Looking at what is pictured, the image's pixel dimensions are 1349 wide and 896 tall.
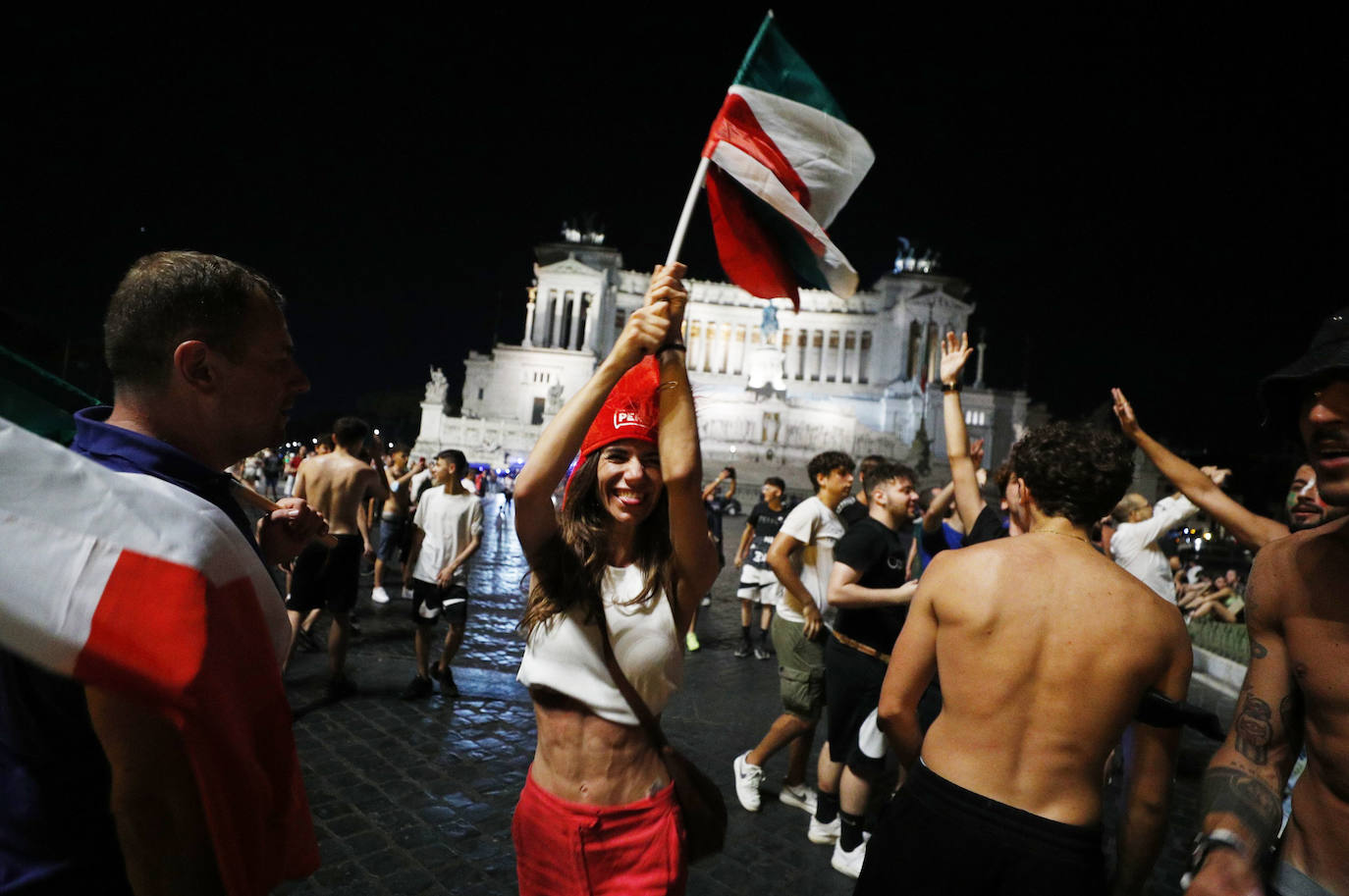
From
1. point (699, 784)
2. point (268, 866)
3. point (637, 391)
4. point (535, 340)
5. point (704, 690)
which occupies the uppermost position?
point (535, 340)

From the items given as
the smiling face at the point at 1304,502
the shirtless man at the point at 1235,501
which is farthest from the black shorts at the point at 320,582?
the smiling face at the point at 1304,502

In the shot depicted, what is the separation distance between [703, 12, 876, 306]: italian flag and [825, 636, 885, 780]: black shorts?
2.24 meters

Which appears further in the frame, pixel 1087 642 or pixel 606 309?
pixel 606 309

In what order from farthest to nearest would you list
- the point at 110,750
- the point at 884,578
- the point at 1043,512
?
1. the point at 884,578
2. the point at 1043,512
3. the point at 110,750

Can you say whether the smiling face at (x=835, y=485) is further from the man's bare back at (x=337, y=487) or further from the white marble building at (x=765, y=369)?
the white marble building at (x=765, y=369)

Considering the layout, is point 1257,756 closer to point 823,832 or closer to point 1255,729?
point 1255,729

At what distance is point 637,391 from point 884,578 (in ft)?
7.90

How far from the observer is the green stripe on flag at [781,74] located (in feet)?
7.09

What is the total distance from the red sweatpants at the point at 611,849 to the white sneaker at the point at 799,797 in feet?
8.32

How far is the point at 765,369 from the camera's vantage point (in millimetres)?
36188

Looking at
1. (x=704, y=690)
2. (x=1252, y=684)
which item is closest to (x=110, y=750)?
(x=1252, y=684)

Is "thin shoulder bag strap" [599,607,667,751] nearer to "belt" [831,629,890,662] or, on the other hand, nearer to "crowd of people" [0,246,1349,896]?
"crowd of people" [0,246,1349,896]

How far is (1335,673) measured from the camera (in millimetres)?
1689

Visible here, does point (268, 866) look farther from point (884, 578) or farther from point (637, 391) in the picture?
point (884, 578)
